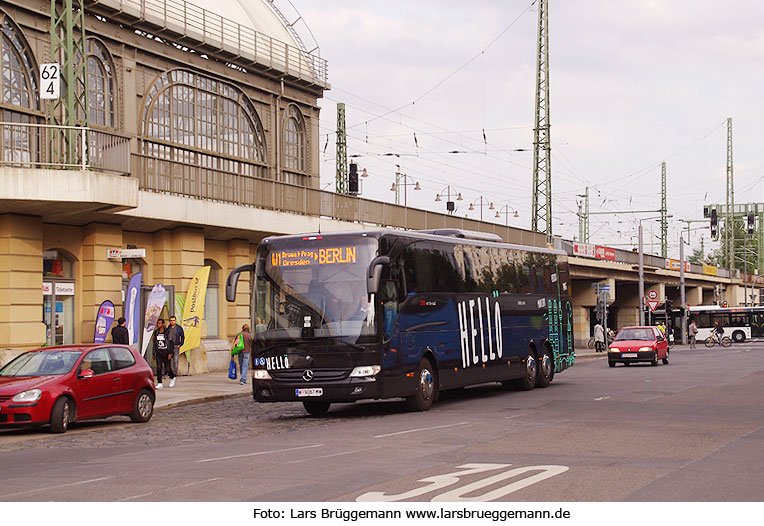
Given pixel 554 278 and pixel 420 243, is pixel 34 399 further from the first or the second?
pixel 554 278

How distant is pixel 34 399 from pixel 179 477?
7111 millimetres

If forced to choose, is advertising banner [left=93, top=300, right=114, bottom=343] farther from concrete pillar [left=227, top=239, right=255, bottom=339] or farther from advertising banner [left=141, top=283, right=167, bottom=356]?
concrete pillar [left=227, top=239, right=255, bottom=339]

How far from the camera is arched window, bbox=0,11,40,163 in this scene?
26891 millimetres

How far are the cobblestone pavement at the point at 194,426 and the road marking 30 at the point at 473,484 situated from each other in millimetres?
5639

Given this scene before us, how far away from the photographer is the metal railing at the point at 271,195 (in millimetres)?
30791

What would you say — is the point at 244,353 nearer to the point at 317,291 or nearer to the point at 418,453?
the point at 317,291

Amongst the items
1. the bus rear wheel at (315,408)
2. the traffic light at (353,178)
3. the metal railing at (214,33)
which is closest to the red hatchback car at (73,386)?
the bus rear wheel at (315,408)

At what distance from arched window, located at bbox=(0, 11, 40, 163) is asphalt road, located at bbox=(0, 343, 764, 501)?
27.9 feet

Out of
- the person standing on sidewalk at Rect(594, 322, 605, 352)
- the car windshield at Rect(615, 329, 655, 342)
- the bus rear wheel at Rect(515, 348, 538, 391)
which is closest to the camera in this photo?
the bus rear wheel at Rect(515, 348, 538, 391)

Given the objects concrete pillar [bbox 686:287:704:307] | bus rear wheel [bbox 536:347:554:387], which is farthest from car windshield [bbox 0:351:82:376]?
concrete pillar [bbox 686:287:704:307]

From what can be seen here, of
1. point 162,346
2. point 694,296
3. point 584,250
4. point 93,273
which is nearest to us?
point 162,346

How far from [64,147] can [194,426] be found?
11.2 metres

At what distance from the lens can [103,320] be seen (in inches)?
1117

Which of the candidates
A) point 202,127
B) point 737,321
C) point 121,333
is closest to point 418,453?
point 121,333
